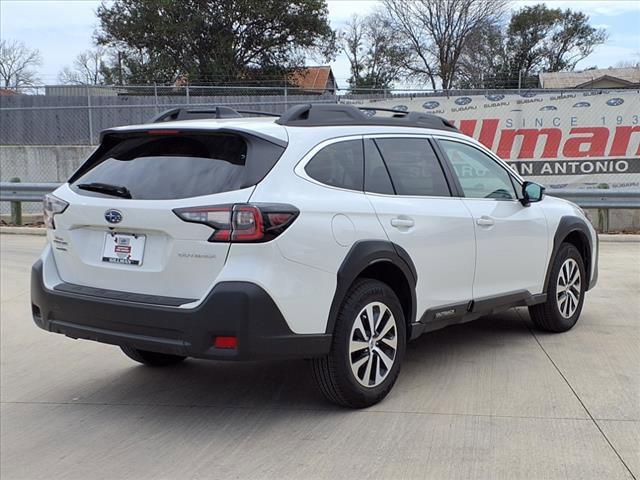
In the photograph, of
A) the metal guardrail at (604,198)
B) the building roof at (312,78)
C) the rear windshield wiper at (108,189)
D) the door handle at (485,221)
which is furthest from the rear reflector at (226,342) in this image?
the building roof at (312,78)

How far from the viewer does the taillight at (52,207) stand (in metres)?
4.16

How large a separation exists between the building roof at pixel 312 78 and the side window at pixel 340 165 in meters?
34.5

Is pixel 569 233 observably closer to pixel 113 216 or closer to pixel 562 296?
pixel 562 296

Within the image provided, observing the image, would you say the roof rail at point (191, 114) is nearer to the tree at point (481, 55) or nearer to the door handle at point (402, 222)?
the door handle at point (402, 222)

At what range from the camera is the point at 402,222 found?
4301 mm

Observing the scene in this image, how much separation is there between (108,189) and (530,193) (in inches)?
129

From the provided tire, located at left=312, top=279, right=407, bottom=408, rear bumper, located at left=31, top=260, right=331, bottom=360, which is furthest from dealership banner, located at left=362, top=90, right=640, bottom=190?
rear bumper, located at left=31, top=260, right=331, bottom=360

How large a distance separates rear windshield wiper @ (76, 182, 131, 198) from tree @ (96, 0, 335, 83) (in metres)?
34.8

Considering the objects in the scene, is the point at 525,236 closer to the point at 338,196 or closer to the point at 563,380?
the point at 563,380

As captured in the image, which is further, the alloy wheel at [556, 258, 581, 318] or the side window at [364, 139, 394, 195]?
the alloy wheel at [556, 258, 581, 318]

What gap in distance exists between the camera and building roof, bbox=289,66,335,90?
41.1 m

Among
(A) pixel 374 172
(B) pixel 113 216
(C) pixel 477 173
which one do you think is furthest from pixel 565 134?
(B) pixel 113 216

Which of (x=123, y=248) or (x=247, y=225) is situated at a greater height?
(x=247, y=225)

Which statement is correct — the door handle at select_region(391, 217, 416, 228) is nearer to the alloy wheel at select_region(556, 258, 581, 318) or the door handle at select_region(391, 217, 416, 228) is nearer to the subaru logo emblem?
the subaru logo emblem
